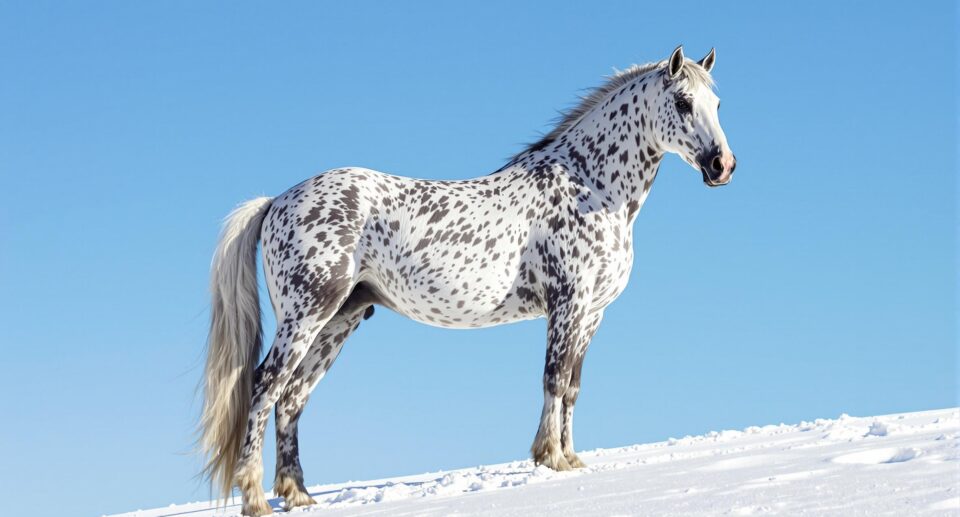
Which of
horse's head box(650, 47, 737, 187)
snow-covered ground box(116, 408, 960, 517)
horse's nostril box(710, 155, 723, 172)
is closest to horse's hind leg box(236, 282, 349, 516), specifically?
snow-covered ground box(116, 408, 960, 517)

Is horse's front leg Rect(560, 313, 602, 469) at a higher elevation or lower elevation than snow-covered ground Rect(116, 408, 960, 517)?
higher

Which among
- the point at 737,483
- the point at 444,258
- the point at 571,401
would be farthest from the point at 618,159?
the point at 737,483

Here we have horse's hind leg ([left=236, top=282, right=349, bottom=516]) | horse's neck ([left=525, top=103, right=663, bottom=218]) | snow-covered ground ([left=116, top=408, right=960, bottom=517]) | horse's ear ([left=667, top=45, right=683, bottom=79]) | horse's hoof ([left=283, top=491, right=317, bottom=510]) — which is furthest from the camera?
horse's neck ([left=525, top=103, right=663, bottom=218])

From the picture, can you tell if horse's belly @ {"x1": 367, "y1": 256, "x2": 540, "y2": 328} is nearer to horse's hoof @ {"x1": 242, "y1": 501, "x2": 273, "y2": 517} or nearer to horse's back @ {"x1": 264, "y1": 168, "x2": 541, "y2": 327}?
horse's back @ {"x1": 264, "y1": 168, "x2": 541, "y2": 327}

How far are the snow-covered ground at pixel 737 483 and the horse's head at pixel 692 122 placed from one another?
6.55ft

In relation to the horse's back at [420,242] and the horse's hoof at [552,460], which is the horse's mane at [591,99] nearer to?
the horse's back at [420,242]

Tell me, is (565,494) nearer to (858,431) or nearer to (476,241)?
(476,241)

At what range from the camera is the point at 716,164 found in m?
6.75

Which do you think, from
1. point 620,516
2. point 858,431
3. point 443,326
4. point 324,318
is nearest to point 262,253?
point 324,318

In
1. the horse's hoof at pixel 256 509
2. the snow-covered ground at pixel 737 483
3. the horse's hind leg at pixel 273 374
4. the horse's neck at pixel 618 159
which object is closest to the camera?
the snow-covered ground at pixel 737 483

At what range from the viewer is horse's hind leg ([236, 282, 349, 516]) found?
6316 millimetres

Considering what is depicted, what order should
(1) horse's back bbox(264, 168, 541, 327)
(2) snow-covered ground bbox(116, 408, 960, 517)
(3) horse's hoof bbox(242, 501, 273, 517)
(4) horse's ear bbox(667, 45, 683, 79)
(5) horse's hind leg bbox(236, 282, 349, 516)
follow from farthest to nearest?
1. (4) horse's ear bbox(667, 45, 683, 79)
2. (1) horse's back bbox(264, 168, 541, 327)
3. (5) horse's hind leg bbox(236, 282, 349, 516)
4. (3) horse's hoof bbox(242, 501, 273, 517)
5. (2) snow-covered ground bbox(116, 408, 960, 517)

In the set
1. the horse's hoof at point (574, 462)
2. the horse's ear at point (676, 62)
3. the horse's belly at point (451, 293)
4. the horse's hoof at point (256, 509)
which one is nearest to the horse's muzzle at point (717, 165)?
→ the horse's ear at point (676, 62)

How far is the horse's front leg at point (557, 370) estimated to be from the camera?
6.39 metres
